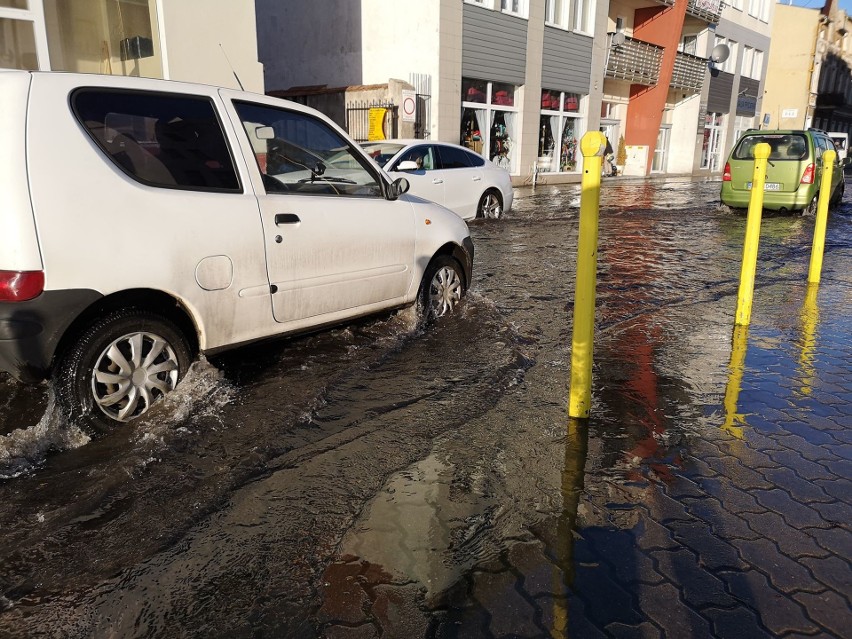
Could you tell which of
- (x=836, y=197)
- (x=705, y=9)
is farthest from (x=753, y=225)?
(x=705, y=9)

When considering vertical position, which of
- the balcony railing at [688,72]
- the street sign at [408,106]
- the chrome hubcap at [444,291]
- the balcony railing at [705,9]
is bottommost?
the chrome hubcap at [444,291]

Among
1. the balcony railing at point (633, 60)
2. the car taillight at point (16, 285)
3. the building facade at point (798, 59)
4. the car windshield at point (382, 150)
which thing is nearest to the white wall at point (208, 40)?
the car windshield at point (382, 150)

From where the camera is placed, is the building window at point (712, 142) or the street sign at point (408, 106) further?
the building window at point (712, 142)

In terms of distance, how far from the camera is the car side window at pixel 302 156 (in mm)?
4262

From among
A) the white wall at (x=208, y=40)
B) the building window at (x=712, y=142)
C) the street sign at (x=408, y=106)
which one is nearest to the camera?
the white wall at (x=208, y=40)

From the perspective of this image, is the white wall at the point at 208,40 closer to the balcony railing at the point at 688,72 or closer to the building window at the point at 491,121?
the building window at the point at 491,121

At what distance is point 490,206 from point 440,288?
7.52m

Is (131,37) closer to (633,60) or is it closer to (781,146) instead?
(781,146)

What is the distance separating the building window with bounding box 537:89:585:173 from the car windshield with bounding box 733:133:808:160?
11.5 meters

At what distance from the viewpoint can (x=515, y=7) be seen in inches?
904

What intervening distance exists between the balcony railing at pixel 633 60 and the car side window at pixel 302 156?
26.3 meters

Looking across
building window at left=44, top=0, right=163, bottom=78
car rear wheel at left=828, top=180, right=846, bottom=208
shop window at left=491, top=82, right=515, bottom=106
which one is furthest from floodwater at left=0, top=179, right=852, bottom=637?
shop window at left=491, top=82, right=515, bottom=106

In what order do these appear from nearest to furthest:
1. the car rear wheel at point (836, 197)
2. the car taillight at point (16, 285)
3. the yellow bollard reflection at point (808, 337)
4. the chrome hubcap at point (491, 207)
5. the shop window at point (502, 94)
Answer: the car taillight at point (16, 285), the yellow bollard reflection at point (808, 337), the chrome hubcap at point (491, 207), the car rear wheel at point (836, 197), the shop window at point (502, 94)

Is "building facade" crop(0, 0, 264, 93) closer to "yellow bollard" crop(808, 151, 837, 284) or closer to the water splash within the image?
"yellow bollard" crop(808, 151, 837, 284)
